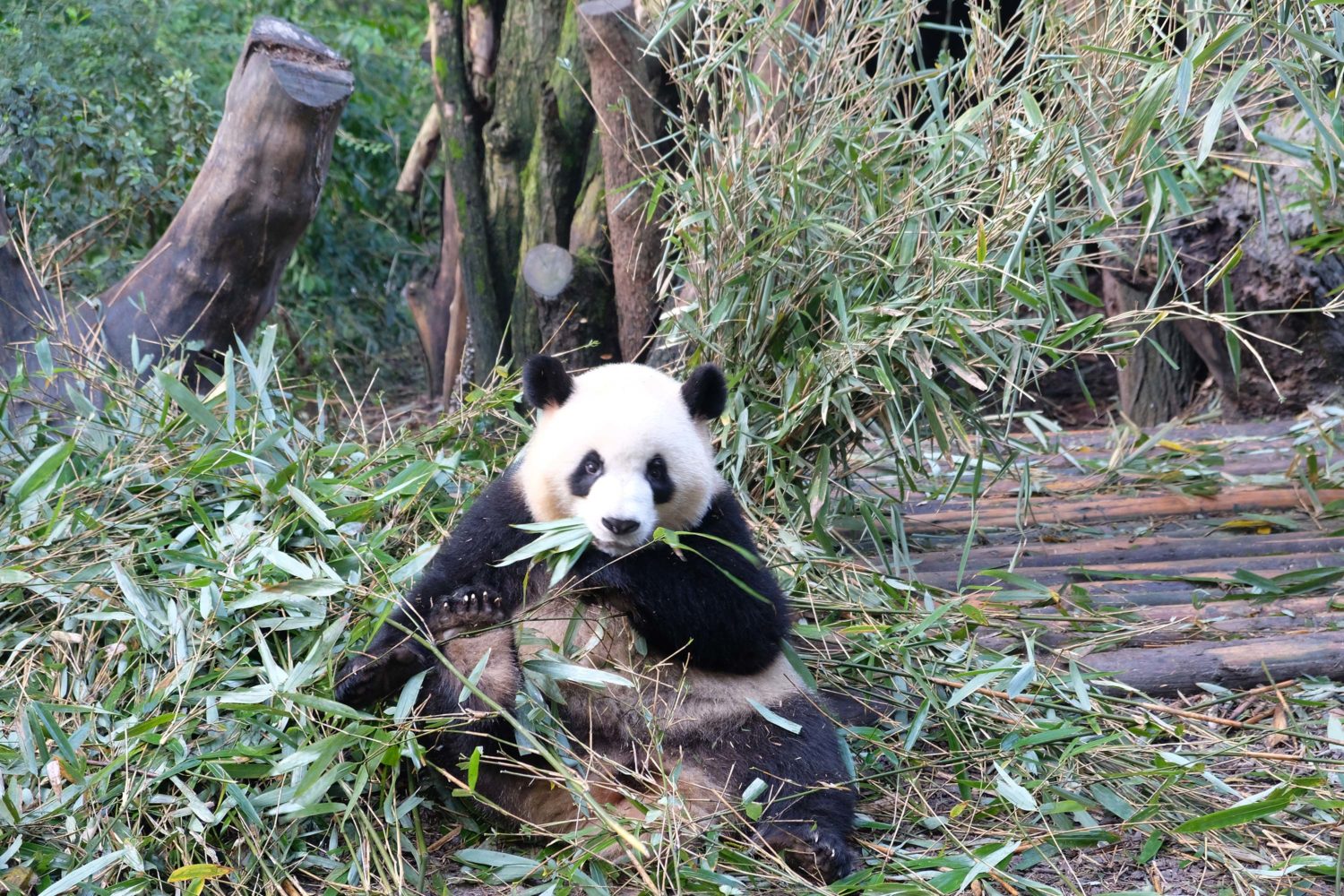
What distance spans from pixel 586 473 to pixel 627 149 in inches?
86.0

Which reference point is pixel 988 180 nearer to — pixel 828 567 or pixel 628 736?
pixel 828 567

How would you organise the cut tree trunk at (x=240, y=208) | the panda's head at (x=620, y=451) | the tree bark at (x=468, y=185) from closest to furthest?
the panda's head at (x=620, y=451) → the cut tree trunk at (x=240, y=208) → the tree bark at (x=468, y=185)

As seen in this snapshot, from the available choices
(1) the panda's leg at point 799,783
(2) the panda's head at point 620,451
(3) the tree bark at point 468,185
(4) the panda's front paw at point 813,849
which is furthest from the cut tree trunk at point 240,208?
(4) the panda's front paw at point 813,849

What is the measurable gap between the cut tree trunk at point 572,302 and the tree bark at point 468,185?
1.51 feet

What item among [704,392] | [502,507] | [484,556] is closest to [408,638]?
[484,556]

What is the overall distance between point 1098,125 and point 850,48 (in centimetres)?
96

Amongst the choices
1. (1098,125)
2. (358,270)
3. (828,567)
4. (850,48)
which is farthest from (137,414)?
(358,270)

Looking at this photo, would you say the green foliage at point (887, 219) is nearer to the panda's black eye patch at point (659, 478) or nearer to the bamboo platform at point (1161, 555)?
the bamboo platform at point (1161, 555)

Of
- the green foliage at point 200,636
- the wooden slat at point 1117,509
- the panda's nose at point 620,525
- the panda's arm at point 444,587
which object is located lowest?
the wooden slat at point 1117,509

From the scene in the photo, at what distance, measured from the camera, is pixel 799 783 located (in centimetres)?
271

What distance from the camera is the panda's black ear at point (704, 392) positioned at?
116 inches

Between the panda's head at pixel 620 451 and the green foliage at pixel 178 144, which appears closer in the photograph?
the panda's head at pixel 620 451

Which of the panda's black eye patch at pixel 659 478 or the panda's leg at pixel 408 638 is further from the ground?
the panda's black eye patch at pixel 659 478

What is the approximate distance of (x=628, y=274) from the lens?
191 inches
